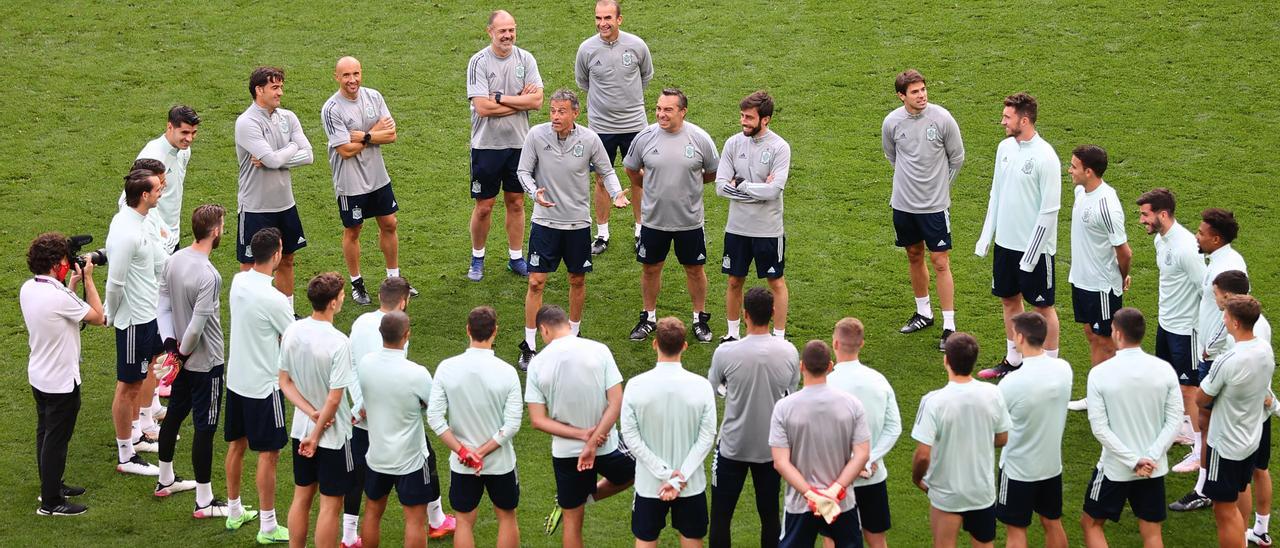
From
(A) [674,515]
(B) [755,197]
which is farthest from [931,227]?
(A) [674,515]

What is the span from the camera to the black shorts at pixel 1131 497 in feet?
22.7

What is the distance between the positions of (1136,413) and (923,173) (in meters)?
3.51

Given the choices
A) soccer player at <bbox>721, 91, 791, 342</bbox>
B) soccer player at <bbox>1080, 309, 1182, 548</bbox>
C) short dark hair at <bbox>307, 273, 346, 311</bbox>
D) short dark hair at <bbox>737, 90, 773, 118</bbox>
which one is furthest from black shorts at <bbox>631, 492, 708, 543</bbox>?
short dark hair at <bbox>737, 90, 773, 118</bbox>

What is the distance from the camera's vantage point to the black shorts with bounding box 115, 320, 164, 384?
8461mm

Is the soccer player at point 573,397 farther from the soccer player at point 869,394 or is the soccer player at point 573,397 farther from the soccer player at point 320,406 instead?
the soccer player at point 869,394

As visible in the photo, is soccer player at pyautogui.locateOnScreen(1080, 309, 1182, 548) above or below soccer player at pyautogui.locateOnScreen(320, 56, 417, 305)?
below

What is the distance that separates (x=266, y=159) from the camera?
9812 mm

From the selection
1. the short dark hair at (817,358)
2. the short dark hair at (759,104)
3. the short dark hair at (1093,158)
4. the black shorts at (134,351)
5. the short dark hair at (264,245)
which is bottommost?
the black shorts at (134,351)

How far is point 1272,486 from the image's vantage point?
810cm

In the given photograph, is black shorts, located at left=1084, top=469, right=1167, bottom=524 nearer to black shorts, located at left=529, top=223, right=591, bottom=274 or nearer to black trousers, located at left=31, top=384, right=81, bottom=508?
black shorts, located at left=529, top=223, right=591, bottom=274

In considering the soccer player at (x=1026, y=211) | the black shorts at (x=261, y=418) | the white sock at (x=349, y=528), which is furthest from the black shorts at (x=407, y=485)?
the soccer player at (x=1026, y=211)

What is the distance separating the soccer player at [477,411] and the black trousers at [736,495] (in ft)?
3.73

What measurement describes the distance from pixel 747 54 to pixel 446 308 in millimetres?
5902

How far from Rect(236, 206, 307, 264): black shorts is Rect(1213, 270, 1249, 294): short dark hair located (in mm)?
6578
